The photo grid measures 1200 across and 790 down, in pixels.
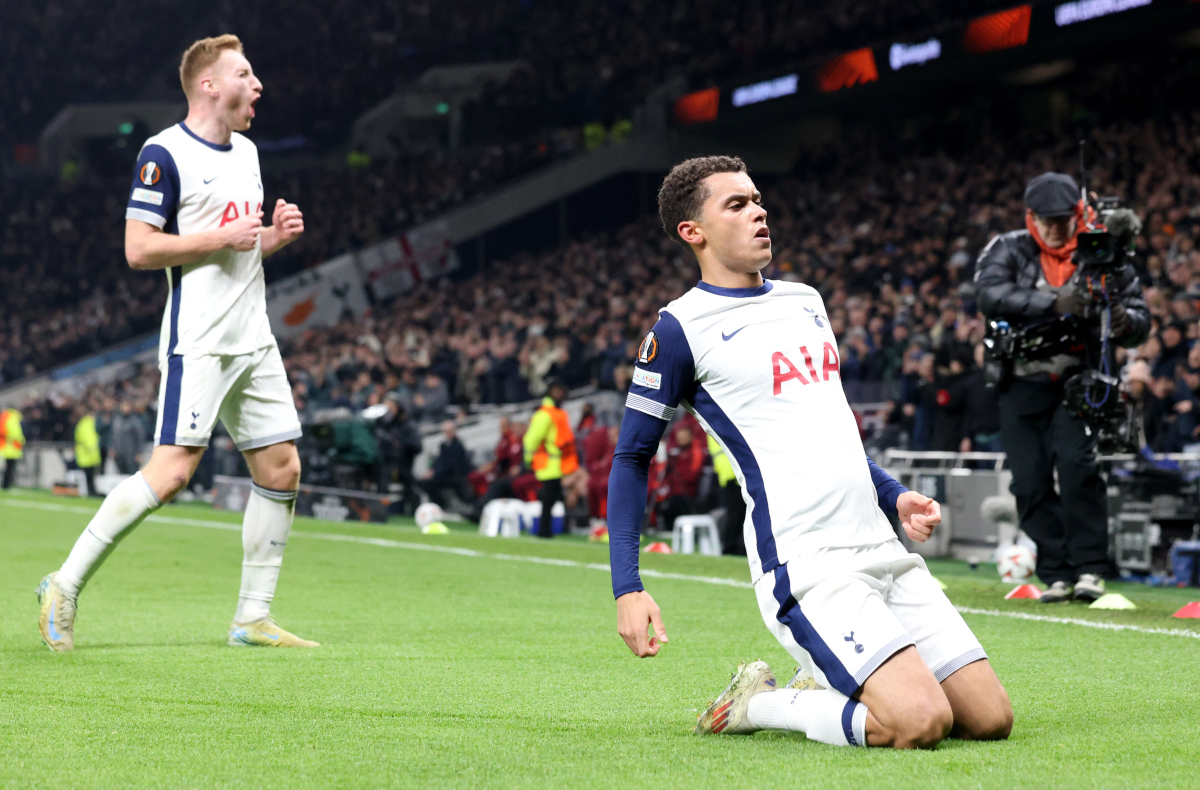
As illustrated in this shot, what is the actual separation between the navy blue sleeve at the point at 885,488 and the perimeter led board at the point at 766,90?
23.5 m

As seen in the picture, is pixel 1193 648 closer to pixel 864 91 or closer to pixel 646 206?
pixel 864 91

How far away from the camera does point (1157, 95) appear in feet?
69.9

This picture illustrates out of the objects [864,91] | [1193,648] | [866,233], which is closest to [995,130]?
[864,91]

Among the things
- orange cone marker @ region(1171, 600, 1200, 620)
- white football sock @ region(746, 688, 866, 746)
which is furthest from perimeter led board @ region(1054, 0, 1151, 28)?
white football sock @ region(746, 688, 866, 746)

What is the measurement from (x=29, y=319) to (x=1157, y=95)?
31.3m

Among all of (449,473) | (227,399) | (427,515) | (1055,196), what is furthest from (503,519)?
(227,399)

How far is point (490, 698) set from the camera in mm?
4199

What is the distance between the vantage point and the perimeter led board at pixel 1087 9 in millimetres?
19328

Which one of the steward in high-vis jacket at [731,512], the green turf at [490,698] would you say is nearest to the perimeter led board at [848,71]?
the steward in high-vis jacket at [731,512]

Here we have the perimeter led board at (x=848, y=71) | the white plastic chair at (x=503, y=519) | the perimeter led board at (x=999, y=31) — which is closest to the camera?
the white plastic chair at (x=503, y=519)

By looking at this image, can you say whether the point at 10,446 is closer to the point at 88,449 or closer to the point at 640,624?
the point at 88,449

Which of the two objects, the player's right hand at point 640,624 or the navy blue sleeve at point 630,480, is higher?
the navy blue sleeve at point 630,480

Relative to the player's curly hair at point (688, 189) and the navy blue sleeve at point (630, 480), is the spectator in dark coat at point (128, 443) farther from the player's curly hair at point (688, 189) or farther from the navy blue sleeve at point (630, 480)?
the navy blue sleeve at point (630, 480)

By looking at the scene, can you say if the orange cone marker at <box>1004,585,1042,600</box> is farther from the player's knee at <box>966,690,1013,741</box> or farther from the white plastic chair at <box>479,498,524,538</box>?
the white plastic chair at <box>479,498,524,538</box>
